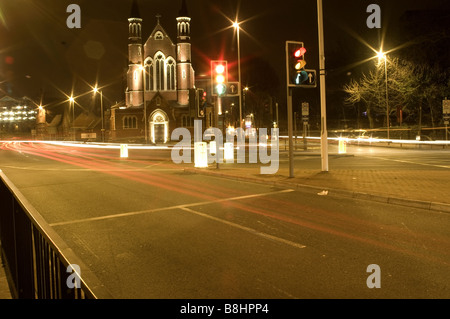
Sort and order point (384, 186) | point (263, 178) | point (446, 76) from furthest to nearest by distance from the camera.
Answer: point (446, 76) < point (263, 178) < point (384, 186)

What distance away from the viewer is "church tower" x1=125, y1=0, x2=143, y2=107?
7681 cm

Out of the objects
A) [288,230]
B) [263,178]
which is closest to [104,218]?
[288,230]

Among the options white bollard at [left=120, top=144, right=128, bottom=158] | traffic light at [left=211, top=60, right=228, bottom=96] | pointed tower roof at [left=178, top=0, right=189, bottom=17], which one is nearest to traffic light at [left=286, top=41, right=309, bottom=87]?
traffic light at [left=211, top=60, right=228, bottom=96]

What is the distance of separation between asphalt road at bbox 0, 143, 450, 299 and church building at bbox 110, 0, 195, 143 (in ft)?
207

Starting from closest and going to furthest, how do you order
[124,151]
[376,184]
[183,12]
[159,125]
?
[376,184] < [124,151] < [159,125] < [183,12]

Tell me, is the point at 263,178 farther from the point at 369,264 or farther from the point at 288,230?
the point at 369,264

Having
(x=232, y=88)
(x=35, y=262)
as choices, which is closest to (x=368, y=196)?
(x=35, y=262)

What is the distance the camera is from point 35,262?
4359mm

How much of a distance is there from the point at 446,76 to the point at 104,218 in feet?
132

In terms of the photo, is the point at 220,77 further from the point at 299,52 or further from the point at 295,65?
the point at 299,52

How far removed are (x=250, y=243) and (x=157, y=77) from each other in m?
72.6

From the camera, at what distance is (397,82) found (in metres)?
45.3

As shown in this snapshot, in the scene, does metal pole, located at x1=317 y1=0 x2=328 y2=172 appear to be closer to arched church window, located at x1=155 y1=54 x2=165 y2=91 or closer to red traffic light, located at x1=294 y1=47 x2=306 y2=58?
red traffic light, located at x1=294 y1=47 x2=306 y2=58

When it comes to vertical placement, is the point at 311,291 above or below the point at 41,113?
below
